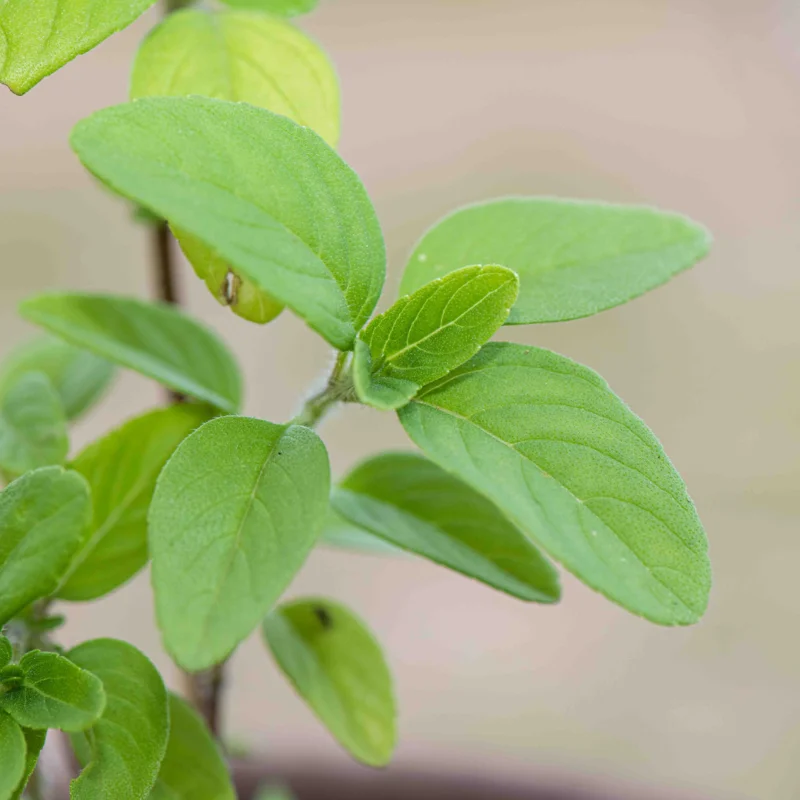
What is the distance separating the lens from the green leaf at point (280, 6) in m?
0.51

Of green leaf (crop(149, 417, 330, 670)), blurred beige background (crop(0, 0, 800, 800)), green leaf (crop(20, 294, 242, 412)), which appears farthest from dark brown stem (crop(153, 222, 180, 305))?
blurred beige background (crop(0, 0, 800, 800))

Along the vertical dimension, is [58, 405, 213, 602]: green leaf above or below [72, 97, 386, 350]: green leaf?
below

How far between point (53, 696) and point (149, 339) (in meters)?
0.26

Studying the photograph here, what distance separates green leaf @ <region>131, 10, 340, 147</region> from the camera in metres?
0.47

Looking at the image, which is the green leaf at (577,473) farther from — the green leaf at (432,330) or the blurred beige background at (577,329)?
the blurred beige background at (577,329)

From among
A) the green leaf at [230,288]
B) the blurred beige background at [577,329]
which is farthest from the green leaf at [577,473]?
the blurred beige background at [577,329]

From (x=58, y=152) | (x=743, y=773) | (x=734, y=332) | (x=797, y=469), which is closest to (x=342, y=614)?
(x=743, y=773)

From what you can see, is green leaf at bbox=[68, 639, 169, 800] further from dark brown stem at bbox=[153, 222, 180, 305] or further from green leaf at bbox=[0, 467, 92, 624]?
dark brown stem at bbox=[153, 222, 180, 305]

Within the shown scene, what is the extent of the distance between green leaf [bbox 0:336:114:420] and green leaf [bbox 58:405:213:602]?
7.2 inches

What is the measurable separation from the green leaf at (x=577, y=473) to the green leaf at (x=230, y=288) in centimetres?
10

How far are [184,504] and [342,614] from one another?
1.07 feet

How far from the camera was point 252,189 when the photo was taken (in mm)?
360

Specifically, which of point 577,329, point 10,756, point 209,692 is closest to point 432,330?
point 10,756

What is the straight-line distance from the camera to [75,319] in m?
0.57
